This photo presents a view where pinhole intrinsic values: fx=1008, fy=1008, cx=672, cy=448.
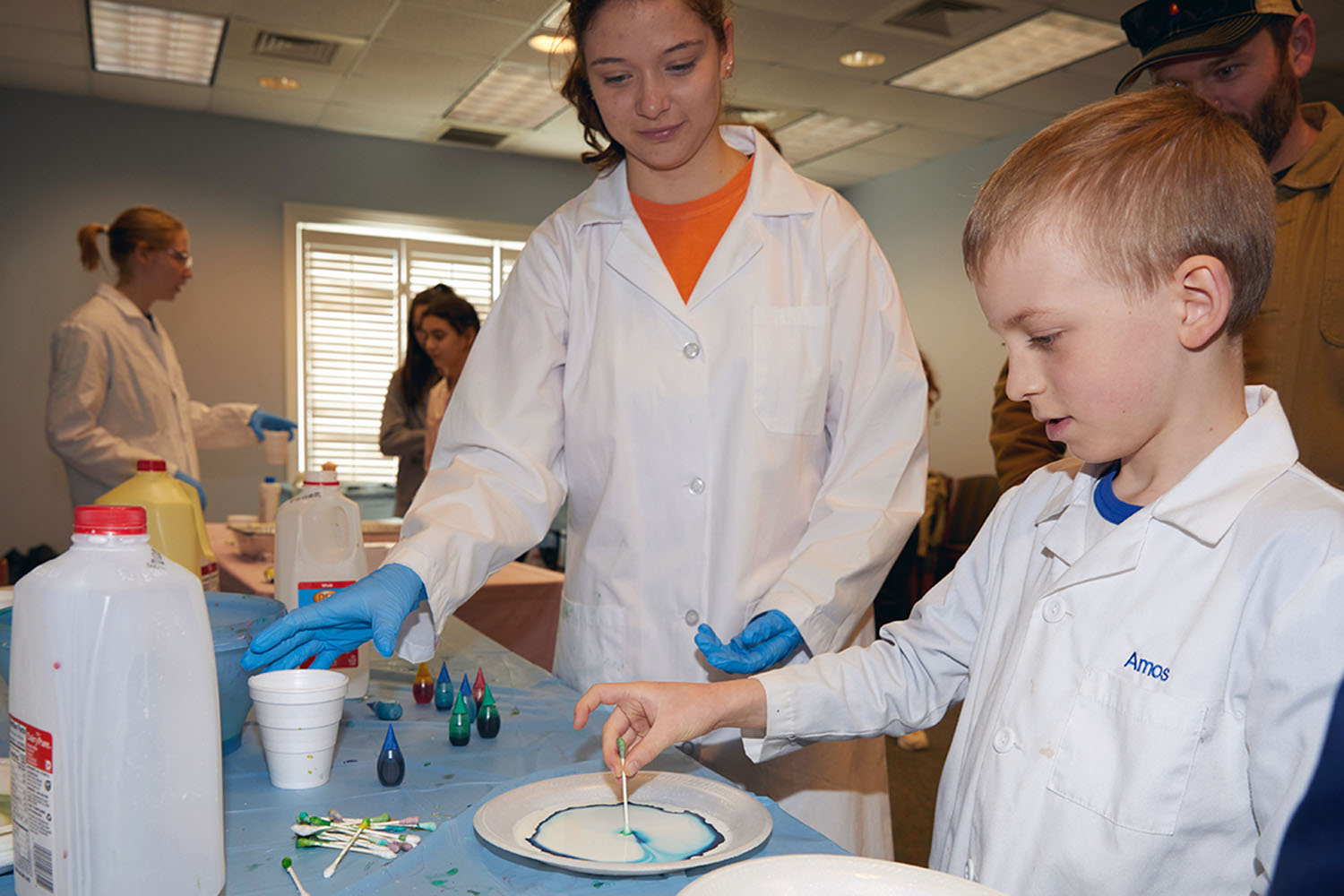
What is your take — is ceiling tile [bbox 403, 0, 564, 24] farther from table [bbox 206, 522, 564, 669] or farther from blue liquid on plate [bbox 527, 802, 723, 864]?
blue liquid on plate [bbox 527, 802, 723, 864]

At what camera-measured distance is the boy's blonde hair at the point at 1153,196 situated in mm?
845

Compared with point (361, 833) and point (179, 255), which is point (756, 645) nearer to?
point (361, 833)

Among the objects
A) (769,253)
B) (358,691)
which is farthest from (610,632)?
(769,253)

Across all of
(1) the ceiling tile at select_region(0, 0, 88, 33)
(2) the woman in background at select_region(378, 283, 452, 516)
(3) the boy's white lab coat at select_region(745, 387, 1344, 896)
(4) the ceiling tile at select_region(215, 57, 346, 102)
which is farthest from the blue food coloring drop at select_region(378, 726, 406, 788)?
(4) the ceiling tile at select_region(215, 57, 346, 102)

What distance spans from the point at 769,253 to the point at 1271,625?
933 mm

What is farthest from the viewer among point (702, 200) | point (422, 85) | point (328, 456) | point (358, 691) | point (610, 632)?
point (328, 456)

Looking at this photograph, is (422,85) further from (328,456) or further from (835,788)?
(835,788)

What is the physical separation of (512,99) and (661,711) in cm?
533

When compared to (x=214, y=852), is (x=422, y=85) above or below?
above

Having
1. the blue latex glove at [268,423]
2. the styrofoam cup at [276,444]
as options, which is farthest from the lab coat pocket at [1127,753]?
the styrofoam cup at [276,444]

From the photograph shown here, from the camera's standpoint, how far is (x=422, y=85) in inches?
215

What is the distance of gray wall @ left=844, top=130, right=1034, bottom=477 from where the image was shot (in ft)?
21.8

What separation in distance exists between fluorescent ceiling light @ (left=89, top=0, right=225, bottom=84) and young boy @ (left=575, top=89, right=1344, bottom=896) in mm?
4757

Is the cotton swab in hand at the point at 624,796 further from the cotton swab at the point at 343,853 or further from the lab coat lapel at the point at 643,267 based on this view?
the lab coat lapel at the point at 643,267
